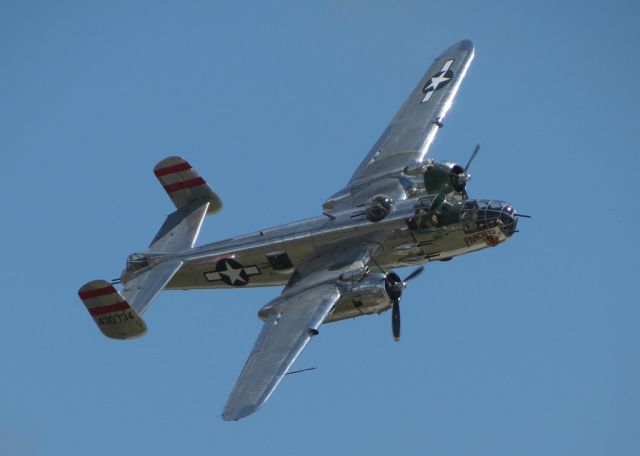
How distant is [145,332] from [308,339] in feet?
18.7

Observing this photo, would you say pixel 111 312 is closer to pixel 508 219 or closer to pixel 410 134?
pixel 508 219

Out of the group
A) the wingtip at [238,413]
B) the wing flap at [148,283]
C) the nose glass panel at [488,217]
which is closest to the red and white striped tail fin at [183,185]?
the wing flap at [148,283]

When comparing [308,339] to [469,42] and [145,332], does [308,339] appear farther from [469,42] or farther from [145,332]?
[469,42]

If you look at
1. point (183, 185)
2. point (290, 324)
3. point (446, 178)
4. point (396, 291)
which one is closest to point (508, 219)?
point (446, 178)

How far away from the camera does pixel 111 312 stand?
48031mm

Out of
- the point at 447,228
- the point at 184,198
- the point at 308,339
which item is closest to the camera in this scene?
the point at 308,339

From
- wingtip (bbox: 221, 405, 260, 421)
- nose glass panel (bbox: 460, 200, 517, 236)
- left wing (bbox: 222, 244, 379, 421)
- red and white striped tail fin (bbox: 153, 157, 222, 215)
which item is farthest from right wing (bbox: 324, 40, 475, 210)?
wingtip (bbox: 221, 405, 260, 421)

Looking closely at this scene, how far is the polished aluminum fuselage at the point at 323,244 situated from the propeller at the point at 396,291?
5.89 ft

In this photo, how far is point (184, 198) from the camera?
54.4 metres

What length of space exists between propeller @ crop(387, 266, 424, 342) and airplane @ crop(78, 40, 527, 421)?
32 millimetres

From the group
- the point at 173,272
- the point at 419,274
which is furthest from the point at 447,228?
the point at 173,272

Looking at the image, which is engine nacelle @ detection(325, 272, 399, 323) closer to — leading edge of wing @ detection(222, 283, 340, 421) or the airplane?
the airplane

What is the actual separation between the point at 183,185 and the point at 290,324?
9.80 metres

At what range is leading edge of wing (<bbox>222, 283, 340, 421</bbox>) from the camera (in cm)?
4388
